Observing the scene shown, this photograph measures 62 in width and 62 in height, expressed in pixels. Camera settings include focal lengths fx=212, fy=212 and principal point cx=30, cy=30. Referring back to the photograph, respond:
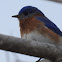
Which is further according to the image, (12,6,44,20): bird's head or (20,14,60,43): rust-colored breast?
(12,6,44,20): bird's head

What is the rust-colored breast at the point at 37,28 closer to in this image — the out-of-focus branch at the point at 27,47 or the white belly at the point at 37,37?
the white belly at the point at 37,37

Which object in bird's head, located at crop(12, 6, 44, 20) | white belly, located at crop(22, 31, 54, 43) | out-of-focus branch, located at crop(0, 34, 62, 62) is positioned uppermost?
out-of-focus branch, located at crop(0, 34, 62, 62)

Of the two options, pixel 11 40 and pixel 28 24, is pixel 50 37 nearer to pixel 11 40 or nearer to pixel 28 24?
pixel 28 24

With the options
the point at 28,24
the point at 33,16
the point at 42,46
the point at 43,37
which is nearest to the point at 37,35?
the point at 43,37

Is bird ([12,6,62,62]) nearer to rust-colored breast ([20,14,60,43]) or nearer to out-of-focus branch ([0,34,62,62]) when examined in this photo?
rust-colored breast ([20,14,60,43])

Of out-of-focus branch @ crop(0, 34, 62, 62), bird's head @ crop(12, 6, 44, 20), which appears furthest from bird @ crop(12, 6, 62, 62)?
out-of-focus branch @ crop(0, 34, 62, 62)

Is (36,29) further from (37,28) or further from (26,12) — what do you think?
(26,12)
